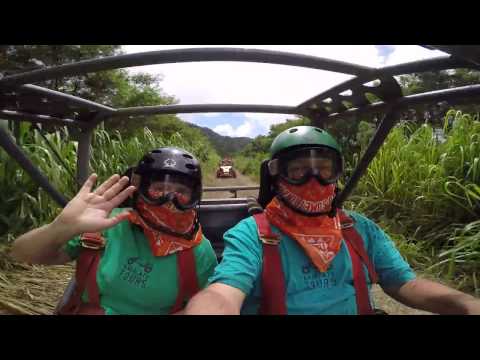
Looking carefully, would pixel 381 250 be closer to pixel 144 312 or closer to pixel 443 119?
pixel 144 312

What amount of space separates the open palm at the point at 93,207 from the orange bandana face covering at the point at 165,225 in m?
0.15

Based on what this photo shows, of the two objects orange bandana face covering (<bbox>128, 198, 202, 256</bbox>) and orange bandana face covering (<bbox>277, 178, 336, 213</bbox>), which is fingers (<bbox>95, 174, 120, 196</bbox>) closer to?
orange bandana face covering (<bbox>128, 198, 202, 256</bbox>)

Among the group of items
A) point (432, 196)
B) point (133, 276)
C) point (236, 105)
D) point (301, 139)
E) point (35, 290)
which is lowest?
point (35, 290)

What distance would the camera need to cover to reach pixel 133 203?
1.73 meters

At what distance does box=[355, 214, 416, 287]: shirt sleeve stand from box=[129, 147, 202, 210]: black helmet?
0.75 metres

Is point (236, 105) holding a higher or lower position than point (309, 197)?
higher

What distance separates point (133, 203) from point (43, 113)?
1198 mm

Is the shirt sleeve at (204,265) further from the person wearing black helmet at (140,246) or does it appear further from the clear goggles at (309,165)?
the clear goggles at (309,165)

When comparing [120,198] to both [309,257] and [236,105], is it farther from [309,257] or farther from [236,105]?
[236,105]

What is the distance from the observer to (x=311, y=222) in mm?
1609

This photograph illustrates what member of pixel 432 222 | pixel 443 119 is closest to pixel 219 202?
pixel 432 222

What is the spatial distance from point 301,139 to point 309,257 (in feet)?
1.56

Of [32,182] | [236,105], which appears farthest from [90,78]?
[236,105]

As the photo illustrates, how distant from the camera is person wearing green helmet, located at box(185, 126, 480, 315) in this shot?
1.45 metres
